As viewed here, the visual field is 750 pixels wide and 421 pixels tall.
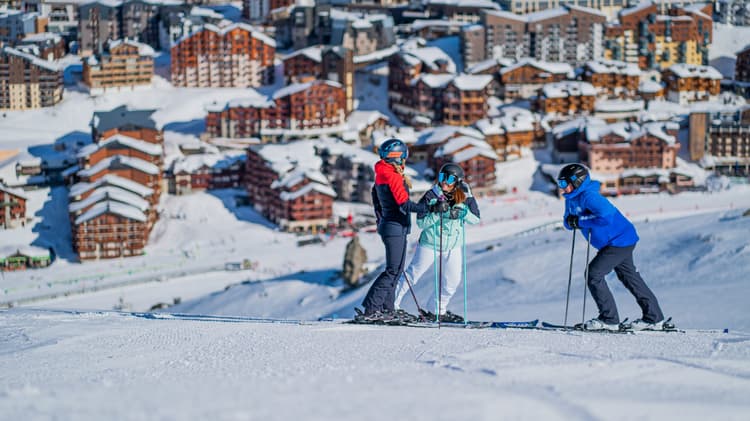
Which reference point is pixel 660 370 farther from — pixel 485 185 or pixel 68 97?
pixel 68 97

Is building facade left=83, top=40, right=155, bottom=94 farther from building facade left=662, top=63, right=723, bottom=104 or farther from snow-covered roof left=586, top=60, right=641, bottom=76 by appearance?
building facade left=662, top=63, right=723, bottom=104

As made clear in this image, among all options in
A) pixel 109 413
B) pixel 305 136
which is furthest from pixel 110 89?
pixel 109 413

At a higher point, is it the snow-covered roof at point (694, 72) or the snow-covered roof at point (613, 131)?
the snow-covered roof at point (694, 72)

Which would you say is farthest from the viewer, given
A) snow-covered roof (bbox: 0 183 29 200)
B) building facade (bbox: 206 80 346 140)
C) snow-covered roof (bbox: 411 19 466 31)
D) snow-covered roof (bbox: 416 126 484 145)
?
snow-covered roof (bbox: 411 19 466 31)

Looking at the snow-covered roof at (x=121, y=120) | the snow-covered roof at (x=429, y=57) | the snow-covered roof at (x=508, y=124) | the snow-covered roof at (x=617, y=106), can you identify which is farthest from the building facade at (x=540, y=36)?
the snow-covered roof at (x=121, y=120)

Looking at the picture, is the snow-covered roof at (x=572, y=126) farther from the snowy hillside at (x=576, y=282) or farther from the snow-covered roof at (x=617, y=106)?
the snowy hillside at (x=576, y=282)

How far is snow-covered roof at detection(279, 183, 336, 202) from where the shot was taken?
24359 mm

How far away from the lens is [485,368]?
441 centimetres

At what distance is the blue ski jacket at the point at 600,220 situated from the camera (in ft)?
18.8

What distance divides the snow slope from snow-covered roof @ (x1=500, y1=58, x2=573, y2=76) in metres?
28.7

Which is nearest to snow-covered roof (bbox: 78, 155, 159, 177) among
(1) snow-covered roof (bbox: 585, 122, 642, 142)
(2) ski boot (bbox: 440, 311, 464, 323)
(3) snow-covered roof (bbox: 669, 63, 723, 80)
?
(1) snow-covered roof (bbox: 585, 122, 642, 142)

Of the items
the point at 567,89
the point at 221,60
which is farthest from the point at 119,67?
the point at 567,89

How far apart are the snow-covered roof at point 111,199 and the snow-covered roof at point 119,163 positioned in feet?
3.31

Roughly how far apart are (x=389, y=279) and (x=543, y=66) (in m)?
29.3
